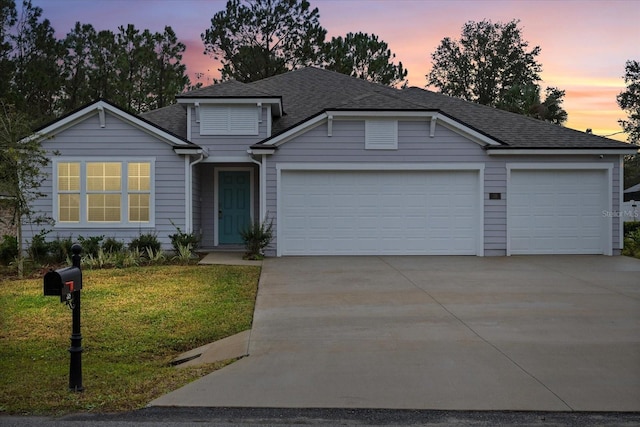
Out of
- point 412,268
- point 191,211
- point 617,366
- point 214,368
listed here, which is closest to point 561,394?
point 617,366

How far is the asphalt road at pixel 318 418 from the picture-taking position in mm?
4379

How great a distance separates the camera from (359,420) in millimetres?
4453

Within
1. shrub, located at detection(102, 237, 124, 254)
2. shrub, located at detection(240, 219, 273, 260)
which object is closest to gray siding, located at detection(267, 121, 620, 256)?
shrub, located at detection(240, 219, 273, 260)

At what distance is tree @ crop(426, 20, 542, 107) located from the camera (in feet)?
134

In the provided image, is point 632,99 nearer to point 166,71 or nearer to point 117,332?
point 166,71

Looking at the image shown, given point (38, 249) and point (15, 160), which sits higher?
point (15, 160)

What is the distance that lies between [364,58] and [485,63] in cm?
1460

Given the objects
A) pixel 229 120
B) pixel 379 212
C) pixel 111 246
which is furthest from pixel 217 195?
pixel 379 212

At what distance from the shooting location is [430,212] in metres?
15.4

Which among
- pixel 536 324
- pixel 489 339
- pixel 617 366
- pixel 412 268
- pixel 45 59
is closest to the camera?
pixel 617 366

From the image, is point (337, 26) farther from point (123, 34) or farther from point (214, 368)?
point (214, 368)

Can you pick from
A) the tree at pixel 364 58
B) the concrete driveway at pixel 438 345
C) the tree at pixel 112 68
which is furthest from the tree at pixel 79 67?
the concrete driveway at pixel 438 345

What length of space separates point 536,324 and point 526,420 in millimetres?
3210

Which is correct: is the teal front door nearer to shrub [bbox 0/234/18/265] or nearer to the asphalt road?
shrub [bbox 0/234/18/265]
